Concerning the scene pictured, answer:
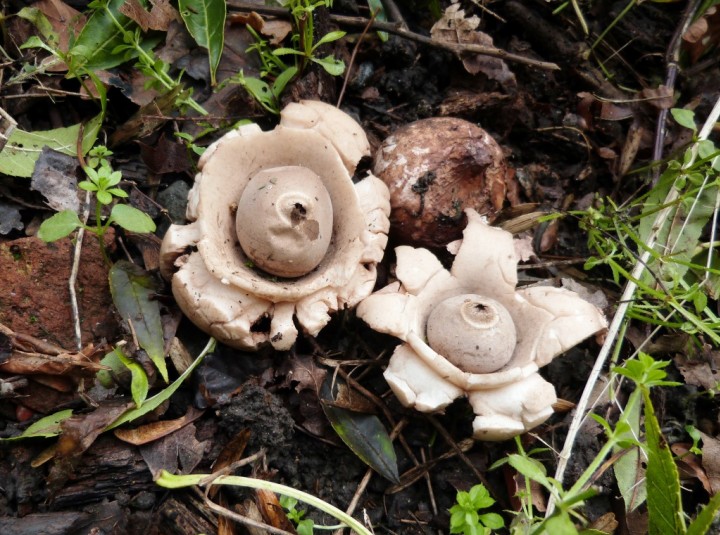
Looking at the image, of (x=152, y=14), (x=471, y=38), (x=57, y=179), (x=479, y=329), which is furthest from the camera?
(x=471, y=38)

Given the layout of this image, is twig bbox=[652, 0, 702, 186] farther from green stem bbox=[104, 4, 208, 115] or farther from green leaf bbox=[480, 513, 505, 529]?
green stem bbox=[104, 4, 208, 115]

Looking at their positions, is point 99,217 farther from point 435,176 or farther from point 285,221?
point 435,176

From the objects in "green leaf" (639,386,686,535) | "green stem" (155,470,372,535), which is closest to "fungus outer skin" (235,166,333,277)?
"green stem" (155,470,372,535)

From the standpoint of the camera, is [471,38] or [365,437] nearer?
[365,437]

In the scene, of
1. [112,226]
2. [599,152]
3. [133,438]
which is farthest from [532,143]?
[133,438]

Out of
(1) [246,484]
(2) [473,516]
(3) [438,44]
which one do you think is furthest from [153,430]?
(3) [438,44]

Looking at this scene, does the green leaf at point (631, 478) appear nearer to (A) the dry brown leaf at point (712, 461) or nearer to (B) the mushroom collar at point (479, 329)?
(A) the dry brown leaf at point (712, 461)

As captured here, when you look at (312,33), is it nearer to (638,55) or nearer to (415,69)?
(415,69)

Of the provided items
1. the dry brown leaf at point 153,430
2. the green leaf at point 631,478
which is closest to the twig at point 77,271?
the dry brown leaf at point 153,430
